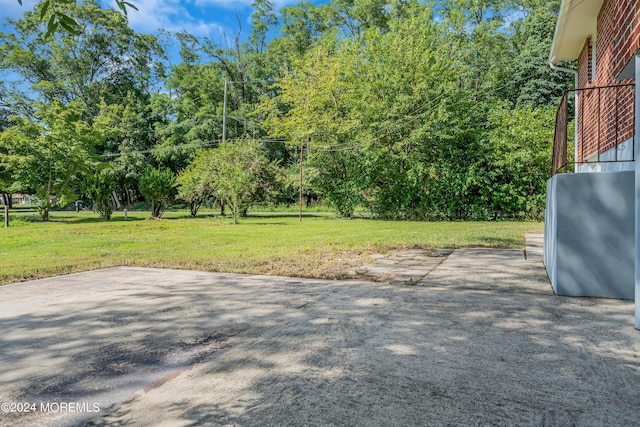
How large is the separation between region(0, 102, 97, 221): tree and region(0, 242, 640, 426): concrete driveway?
1513cm

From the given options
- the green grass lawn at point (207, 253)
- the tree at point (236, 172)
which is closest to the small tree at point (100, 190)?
the tree at point (236, 172)

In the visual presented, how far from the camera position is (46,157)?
16.6 metres

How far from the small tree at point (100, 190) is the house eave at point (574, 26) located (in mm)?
17244

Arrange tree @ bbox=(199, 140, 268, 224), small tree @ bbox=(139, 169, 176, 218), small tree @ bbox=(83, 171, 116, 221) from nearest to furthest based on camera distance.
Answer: tree @ bbox=(199, 140, 268, 224), small tree @ bbox=(83, 171, 116, 221), small tree @ bbox=(139, 169, 176, 218)

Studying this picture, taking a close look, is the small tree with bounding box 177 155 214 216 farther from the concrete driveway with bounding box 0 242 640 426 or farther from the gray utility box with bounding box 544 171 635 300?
the gray utility box with bounding box 544 171 635 300

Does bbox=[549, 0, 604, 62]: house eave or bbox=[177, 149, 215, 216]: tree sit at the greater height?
bbox=[549, 0, 604, 62]: house eave

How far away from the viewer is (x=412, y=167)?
1733 cm

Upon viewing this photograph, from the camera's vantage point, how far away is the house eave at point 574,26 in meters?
6.27

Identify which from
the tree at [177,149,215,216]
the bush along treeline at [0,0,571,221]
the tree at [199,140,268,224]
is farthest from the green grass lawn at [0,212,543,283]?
the tree at [177,149,215,216]

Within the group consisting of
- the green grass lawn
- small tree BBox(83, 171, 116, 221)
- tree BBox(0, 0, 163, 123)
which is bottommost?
the green grass lawn

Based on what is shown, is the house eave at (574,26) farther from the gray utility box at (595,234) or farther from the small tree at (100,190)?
the small tree at (100,190)

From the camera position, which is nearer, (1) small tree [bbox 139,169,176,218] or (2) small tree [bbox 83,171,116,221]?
(2) small tree [bbox 83,171,116,221]

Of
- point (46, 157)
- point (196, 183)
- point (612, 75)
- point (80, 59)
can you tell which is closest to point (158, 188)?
point (196, 183)

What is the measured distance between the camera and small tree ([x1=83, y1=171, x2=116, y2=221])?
17891 millimetres
